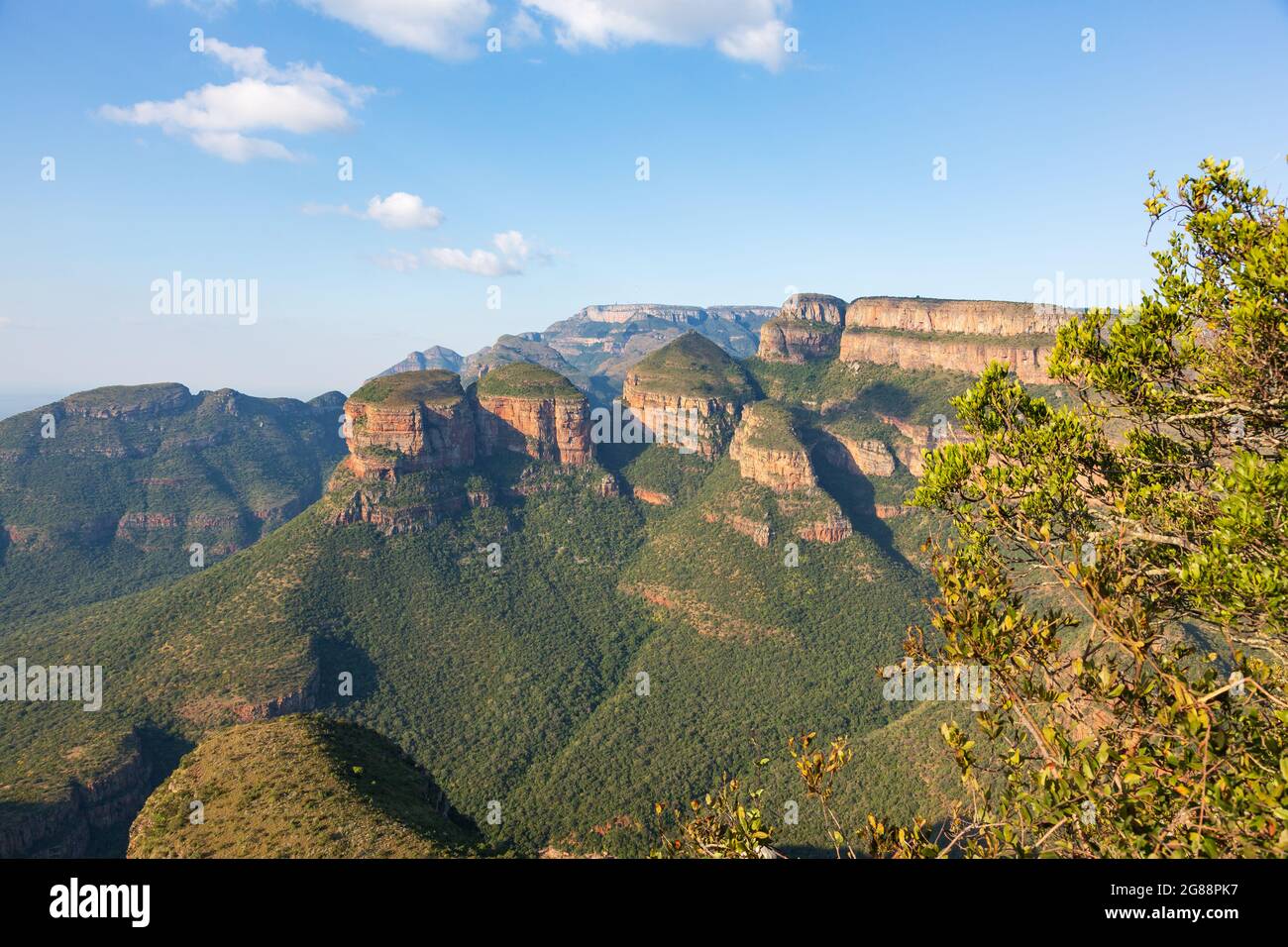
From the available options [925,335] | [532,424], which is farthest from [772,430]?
[925,335]

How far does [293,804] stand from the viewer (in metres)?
29.4

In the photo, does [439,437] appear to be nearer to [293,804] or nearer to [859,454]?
[293,804]

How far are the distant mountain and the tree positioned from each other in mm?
149367

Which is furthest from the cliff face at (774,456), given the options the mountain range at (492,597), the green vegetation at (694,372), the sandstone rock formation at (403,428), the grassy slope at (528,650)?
the sandstone rock formation at (403,428)

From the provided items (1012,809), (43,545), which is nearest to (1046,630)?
(1012,809)

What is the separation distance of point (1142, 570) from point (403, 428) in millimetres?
107944

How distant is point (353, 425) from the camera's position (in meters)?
104

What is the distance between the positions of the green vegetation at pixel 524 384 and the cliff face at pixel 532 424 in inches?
55.2

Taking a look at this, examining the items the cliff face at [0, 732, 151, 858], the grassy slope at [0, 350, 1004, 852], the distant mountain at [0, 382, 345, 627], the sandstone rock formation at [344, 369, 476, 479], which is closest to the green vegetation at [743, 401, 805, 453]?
the grassy slope at [0, 350, 1004, 852]

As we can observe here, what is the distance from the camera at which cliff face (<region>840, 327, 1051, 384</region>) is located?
115 m

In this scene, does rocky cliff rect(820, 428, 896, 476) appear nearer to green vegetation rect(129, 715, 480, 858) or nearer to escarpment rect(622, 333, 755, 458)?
escarpment rect(622, 333, 755, 458)

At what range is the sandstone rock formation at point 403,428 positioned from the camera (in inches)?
4090

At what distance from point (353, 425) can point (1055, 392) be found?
129407 mm

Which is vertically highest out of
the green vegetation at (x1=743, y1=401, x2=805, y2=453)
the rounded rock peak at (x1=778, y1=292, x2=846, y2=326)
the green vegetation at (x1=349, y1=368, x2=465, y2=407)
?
the rounded rock peak at (x1=778, y1=292, x2=846, y2=326)
